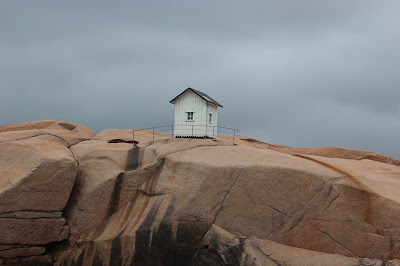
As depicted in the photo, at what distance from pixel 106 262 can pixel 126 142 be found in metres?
8.93

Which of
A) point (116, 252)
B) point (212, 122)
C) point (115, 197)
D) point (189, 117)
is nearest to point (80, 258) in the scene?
point (116, 252)

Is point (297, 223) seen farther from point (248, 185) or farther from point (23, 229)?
point (23, 229)

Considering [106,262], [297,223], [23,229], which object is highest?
[297,223]

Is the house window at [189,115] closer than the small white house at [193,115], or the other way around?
the small white house at [193,115]

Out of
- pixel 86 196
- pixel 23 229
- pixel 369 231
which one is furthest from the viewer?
pixel 86 196

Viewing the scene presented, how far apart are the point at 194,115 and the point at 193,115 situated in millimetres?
107

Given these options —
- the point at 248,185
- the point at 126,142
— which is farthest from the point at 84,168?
the point at 248,185

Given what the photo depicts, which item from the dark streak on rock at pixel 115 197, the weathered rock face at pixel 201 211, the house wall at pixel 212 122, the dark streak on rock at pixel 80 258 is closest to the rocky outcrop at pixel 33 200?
the weathered rock face at pixel 201 211

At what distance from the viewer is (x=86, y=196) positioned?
20016mm

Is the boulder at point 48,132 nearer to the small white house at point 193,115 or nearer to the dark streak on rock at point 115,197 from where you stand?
the dark streak on rock at point 115,197

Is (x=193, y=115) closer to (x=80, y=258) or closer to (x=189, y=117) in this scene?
Result: (x=189, y=117)

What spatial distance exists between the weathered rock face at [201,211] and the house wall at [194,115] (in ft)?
17.1

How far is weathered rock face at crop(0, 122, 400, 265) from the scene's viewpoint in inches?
686

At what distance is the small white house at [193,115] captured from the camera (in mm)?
26461
